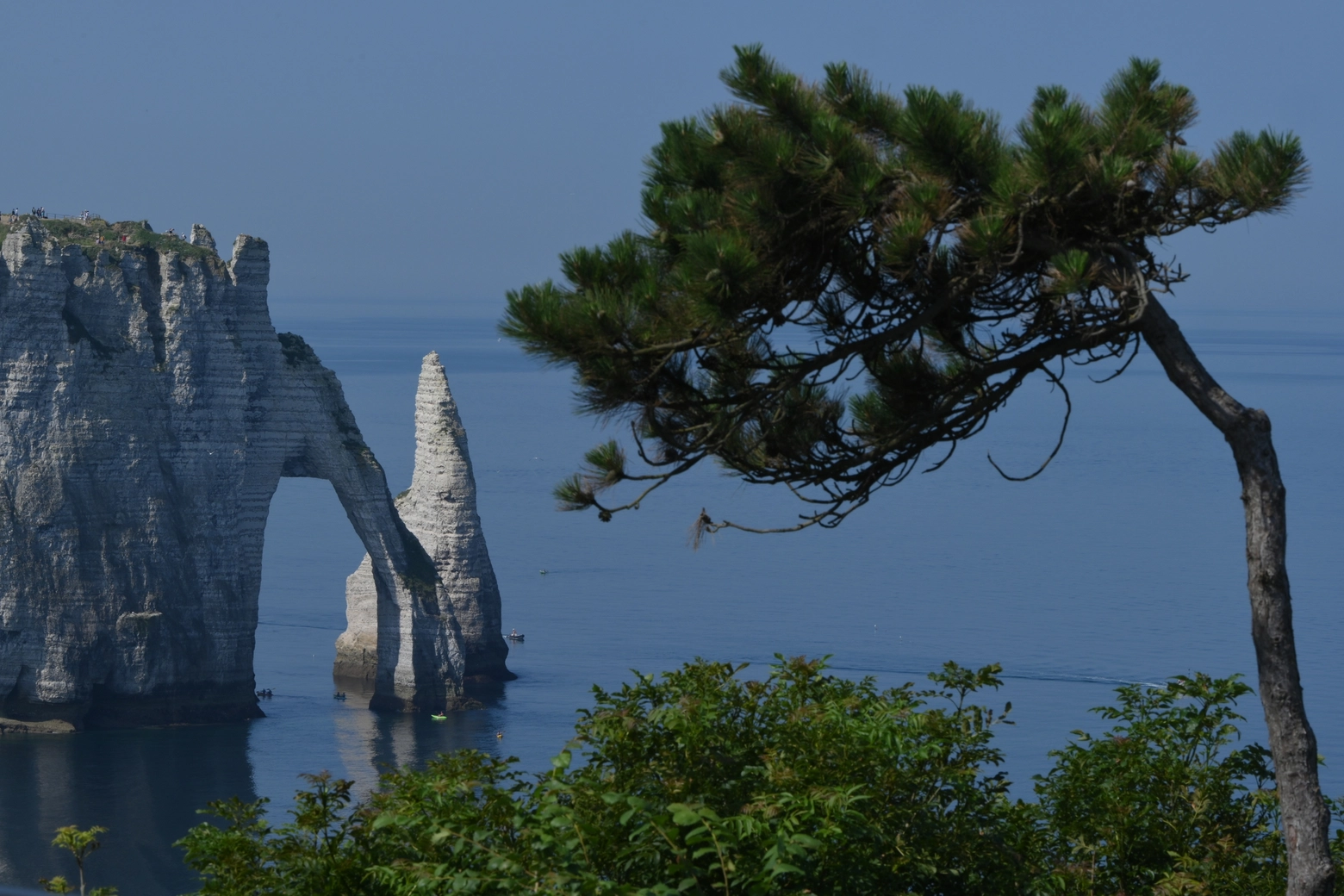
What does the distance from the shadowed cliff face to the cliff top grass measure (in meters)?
0.39

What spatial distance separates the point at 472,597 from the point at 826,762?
60924 millimetres

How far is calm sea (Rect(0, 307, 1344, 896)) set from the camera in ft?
170

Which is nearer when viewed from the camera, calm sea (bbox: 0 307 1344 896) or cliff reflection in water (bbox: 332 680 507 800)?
calm sea (bbox: 0 307 1344 896)

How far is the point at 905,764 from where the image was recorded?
945 centimetres

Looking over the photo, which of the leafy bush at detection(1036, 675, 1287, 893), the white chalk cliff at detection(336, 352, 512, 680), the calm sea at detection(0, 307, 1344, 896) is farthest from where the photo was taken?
the white chalk cliff at detection(336, 352, 512, 680)

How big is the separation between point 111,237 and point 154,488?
31.7 ft

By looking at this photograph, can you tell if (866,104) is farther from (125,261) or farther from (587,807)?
(125,261)

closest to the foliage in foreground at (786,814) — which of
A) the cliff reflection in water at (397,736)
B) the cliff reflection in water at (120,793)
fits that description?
the cliff reflection in water at (120,793)

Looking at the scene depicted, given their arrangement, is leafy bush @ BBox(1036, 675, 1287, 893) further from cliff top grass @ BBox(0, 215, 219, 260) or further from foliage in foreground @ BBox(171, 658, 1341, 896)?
cliff top grass @ BBox(0, 215, 219, 260)

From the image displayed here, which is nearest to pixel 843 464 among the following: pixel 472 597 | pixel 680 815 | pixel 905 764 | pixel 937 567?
pixel 905 764

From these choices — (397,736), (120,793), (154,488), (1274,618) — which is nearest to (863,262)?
(1274,618)

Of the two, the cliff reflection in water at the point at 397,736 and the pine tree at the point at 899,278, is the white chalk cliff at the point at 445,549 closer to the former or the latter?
the cliff reflection in water at the point at 397,736

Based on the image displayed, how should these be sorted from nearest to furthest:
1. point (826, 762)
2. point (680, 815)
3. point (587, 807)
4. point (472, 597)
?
point (680, 815), point (587, 807), point (826, 762), point (472, 597)

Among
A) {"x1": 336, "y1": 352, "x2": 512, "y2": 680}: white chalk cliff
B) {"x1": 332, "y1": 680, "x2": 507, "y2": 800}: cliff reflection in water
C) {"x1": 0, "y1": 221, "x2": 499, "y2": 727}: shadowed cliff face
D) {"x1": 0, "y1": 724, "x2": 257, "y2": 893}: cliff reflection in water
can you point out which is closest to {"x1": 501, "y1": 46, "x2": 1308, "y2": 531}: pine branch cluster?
{"x1": 0, "y1": 724, "x2": 257, "y2": 893}: cliff reflection in water
